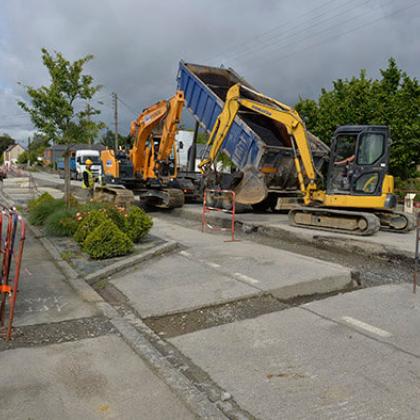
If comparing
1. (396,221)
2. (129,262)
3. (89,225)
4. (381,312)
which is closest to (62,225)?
(89,225)

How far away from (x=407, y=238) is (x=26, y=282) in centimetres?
843

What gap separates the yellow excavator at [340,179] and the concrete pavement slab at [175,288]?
4.94m

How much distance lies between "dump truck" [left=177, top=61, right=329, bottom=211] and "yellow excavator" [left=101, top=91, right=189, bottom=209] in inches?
39.5

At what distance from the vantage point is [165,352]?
4461 mm

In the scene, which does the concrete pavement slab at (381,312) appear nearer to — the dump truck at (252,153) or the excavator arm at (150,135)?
the dump truck at (252,153)

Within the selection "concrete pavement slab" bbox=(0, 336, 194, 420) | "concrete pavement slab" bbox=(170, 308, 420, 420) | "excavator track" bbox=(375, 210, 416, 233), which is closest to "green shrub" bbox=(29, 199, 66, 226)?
"concrete pavement slab" bbox=(0, 336, 194, 420)

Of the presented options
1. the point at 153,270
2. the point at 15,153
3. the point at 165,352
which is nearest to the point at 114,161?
the point at 153,270

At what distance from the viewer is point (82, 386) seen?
12.1 ft

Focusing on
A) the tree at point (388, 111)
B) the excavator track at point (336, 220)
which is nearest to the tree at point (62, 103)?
the excavator track at point (336, 220)

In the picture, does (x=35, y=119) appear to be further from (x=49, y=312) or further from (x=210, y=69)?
(x=49, y=312)

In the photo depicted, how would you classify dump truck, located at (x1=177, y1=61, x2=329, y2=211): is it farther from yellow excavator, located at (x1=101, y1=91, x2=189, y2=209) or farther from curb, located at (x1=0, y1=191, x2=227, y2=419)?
curb, located at (x1=0, y1=191, x2=227, y2=419)

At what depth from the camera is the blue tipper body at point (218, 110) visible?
12.8 m

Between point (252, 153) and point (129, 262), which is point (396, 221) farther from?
point (129, 262)

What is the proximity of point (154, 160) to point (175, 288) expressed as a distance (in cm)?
1039
